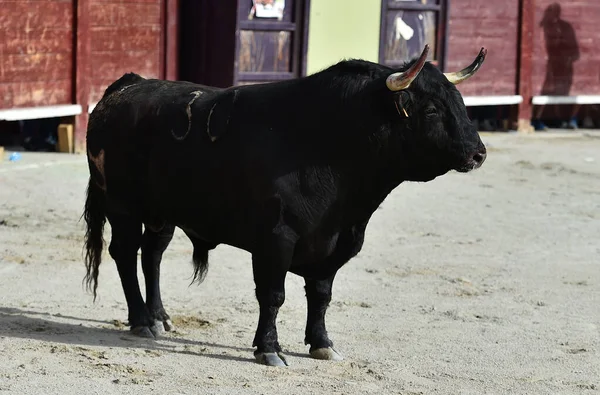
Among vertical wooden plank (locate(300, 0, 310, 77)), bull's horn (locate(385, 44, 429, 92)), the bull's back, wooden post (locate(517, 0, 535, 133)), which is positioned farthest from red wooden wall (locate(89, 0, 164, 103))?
bull's horn (locate(385, 44, 429, 92))

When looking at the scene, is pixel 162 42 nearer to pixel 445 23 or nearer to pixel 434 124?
pixel 445 23

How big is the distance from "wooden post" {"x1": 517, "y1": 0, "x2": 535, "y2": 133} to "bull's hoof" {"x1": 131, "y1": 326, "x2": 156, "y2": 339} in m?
10.4

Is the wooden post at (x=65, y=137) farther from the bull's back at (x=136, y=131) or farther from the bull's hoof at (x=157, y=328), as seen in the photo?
the bull's hoof at (x=157, y=328)

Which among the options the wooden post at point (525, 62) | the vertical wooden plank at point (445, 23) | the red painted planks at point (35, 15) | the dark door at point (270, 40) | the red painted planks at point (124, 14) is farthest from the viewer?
the wooden post at point (525, 62)

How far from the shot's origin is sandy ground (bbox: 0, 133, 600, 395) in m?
5.55

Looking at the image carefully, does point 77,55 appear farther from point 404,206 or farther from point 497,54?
point 497,54

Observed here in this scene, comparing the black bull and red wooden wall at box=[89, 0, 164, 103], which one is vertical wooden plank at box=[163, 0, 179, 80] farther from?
the black bull

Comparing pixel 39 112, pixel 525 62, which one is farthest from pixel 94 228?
pixel 525 62

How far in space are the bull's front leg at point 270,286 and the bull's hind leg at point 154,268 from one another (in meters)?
0.72

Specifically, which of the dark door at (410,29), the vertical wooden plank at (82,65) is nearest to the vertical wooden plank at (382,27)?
the dark door at (410,29)

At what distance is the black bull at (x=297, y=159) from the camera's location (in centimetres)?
568

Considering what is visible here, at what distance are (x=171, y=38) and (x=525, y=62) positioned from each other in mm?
5014

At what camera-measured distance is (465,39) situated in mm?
15461

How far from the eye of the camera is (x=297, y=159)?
5.74 meters
